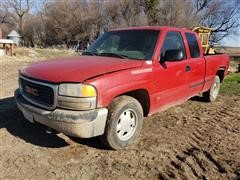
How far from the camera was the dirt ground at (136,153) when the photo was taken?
12.6 ft

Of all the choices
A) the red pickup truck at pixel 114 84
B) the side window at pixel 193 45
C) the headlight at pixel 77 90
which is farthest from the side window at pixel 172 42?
the headlight at pixel 77 90

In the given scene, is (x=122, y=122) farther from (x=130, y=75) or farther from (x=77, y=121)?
(x=77, y=121)

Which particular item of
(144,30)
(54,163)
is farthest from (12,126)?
(144,30)

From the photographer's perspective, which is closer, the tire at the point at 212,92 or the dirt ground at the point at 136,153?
the dirt ground at the point at 136,153

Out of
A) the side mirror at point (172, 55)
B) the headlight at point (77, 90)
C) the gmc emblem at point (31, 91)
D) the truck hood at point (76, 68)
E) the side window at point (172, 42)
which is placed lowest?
the gmc emblem at point (31, 91)

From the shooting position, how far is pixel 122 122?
4477mm

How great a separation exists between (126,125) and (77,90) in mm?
1035

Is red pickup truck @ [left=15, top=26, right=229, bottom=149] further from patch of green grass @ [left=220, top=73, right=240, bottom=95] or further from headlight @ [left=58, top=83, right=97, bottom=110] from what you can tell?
→ patch of green grass @ [left=220, top=73, right=240, bottom=95]

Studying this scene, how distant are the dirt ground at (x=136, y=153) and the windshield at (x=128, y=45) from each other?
1326 millimetres

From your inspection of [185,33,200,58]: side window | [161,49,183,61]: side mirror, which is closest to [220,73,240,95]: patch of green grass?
[185,33,200,58]: side window

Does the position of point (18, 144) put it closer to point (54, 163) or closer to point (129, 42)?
point (54, 163)

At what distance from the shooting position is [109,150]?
4.49m

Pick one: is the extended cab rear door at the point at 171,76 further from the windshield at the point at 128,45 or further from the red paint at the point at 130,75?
the windshield at the point at 128,45

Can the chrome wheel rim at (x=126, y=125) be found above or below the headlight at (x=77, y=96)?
below
